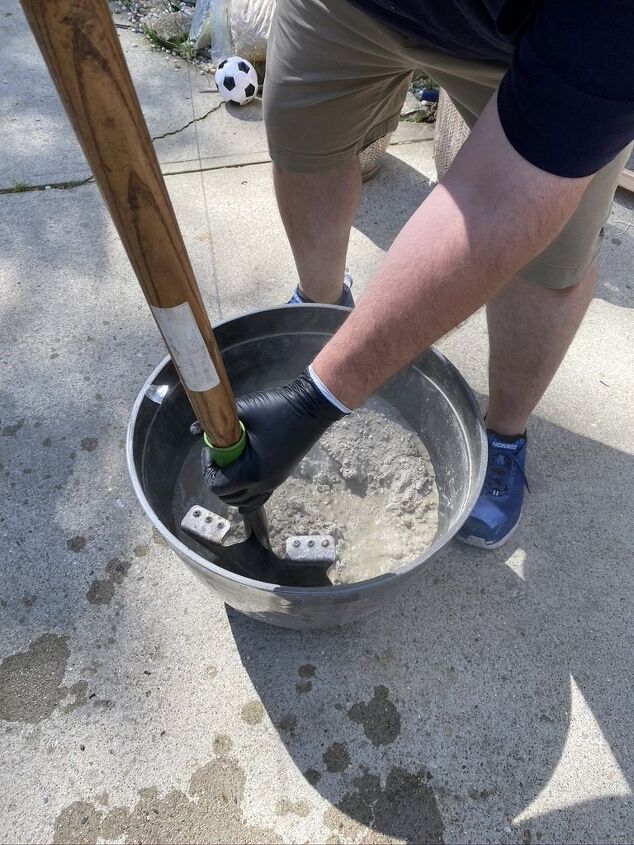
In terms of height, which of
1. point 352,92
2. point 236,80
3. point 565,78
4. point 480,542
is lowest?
point 480,542

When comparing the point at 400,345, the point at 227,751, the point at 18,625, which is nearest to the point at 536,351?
the point at 400,345

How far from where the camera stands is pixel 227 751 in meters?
1.06

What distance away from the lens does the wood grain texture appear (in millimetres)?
472

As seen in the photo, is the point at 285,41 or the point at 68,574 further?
Result: the point at 68,574

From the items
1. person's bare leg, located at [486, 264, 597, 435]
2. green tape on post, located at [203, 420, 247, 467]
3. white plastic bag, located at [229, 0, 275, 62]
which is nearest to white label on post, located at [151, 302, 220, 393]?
green tape on post, located at [203, 420, 247, 467]

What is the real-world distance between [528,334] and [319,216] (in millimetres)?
544

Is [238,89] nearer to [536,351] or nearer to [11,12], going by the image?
[11,12]

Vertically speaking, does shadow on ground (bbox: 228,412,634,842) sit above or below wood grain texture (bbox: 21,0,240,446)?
below

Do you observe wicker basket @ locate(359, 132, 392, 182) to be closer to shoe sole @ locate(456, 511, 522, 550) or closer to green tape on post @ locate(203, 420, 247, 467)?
shoe sole @ locate(456, 511, 522, 550)

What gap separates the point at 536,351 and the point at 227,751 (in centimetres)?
95

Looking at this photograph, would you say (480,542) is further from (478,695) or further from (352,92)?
(352,92)

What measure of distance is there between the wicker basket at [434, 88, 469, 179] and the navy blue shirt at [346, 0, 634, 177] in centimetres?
117

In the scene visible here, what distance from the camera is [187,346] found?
73cm

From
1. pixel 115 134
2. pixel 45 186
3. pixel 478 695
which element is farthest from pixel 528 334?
pixel 45 186
